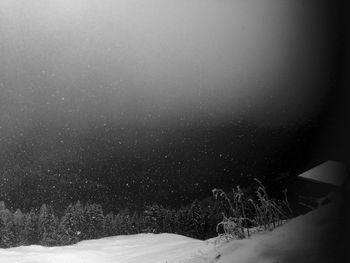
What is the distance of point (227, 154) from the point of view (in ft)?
59.9

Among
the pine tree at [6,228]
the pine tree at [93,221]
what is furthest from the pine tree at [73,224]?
the pine tree at [6,228]

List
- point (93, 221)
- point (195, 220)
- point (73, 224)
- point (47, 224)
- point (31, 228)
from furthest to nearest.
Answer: point (93, 221) < point (195, 220) < point (73, 224) < point (31, 228) < point (47, 224)

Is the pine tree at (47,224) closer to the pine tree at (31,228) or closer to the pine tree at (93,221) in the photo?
the pine tree at (31,228)

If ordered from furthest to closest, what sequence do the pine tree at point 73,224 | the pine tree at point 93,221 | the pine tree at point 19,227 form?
the pine tree at point 93,221 → the pine tree at point 73,224 → the pine tree at point 19,227

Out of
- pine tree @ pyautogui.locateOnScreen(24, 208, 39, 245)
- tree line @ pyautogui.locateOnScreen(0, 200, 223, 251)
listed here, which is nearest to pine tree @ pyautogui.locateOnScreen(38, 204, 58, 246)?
tree line @ pyautogui.locateOnScreen(0, 200, 223, 251)

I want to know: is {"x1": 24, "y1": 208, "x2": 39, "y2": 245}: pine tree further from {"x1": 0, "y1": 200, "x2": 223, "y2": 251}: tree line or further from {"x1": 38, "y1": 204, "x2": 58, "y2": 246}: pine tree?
{"x1": 38, "y1": 204, "x2": 58, "y2": 246}: pine tree

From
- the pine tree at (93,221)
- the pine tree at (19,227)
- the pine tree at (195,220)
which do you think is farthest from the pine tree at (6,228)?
the pine tree at (195,220)

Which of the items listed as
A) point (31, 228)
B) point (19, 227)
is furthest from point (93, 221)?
point (19, 227)

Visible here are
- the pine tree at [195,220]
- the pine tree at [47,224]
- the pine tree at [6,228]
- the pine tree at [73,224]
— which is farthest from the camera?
the pine tree at [195,220]

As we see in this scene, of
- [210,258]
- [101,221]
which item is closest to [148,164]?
[101,221]

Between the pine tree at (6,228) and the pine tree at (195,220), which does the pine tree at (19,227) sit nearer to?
the pine tree at (6,228)

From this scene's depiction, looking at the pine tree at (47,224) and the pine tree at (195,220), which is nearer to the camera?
the pine tree at (47,224)

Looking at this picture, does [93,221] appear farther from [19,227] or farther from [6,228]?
[6,228]

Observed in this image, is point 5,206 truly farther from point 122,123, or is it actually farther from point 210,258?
point 210,258
